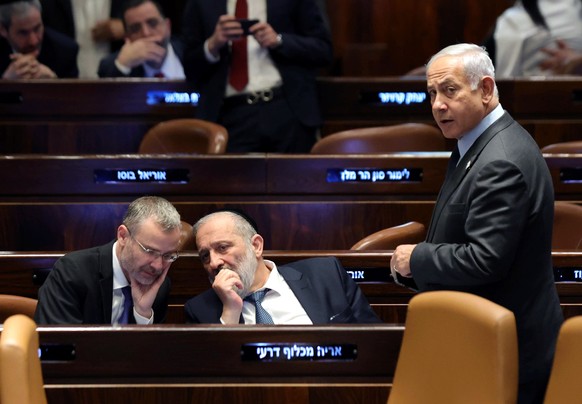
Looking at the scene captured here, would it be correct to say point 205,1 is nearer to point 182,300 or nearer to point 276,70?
point 276,70

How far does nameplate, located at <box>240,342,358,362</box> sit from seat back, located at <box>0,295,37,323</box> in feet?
2.29

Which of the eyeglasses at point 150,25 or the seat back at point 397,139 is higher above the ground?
the eyeglasses at point 150,25

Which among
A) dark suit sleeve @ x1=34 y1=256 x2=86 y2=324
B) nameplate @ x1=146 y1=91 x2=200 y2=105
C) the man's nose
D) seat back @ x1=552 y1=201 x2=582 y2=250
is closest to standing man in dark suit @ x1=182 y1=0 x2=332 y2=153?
nameplate @ x1=146 y1=91 x2=200 y2=105

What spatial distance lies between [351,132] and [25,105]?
1389 mm

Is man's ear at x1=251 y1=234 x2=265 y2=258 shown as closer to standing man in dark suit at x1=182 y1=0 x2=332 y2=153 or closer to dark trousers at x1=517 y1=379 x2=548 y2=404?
dark trousers at x1=517 y1=379 x2=548 y2=404

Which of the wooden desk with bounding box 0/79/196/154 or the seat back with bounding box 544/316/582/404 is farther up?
the seat back with bounding box 544/316/582/404

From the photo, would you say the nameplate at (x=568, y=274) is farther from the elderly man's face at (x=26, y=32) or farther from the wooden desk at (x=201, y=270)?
the elderly man's face at (x=26, y=32)

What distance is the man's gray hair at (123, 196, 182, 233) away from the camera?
8.70ft

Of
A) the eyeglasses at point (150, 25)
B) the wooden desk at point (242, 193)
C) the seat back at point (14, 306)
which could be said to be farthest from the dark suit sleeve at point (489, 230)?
the eyeglasses at point (150, 25)

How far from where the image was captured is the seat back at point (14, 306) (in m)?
2.60

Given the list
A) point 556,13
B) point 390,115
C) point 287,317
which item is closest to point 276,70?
point 390,115

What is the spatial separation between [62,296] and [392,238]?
3.19ft

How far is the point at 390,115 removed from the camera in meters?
4.39

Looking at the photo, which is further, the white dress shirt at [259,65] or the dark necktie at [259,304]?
the white dress shirt at [259,65]
